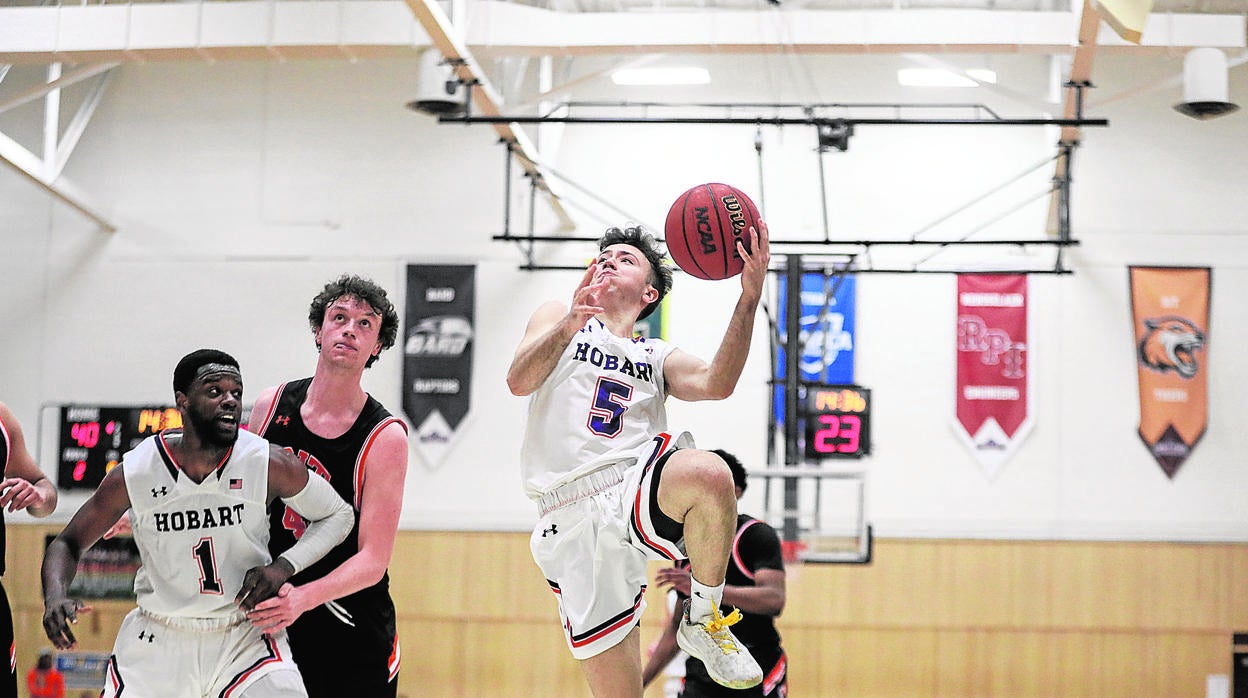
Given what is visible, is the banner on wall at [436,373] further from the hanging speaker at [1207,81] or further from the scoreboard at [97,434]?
the hanging speaker at [1207,81]

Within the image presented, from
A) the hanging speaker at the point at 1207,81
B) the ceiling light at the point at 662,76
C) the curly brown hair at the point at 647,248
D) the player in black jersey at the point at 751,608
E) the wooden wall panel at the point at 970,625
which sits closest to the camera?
the curly brown hair at the point at 647,248

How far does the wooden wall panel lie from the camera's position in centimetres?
1248

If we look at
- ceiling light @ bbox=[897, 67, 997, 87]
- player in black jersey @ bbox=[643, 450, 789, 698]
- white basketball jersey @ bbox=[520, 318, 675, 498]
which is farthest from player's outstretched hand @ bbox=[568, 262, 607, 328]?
ceiling light @ bbox=[897, 67, 997, 87]

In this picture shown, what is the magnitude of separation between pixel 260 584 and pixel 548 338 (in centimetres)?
119

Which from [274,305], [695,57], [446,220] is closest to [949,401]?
[695,57]

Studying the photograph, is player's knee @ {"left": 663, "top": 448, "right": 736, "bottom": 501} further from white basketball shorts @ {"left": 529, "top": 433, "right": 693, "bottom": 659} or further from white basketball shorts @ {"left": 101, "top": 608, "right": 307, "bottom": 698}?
white basketball shorts @ {"left": 101, "top": 608, "right": 307, "bottom": 698}

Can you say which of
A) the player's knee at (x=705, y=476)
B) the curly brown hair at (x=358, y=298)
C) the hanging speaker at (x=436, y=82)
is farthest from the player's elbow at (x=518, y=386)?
the hanging speaker at (x=436, y=82)

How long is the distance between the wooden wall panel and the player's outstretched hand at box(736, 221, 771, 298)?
8621mm

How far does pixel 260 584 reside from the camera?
12.2 ft

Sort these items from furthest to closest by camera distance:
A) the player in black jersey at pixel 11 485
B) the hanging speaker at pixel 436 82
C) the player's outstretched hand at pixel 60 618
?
the hanging speaker at pixel 436 82 → the player in black jersey at pixel 11 485 → the player's outstretched hand at pixel 60 618

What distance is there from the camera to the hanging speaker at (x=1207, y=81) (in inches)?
379

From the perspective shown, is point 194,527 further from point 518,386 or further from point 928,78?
point 928,78

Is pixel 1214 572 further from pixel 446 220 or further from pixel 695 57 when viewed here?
pixel 446 220

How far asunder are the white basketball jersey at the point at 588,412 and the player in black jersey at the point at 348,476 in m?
0.49
